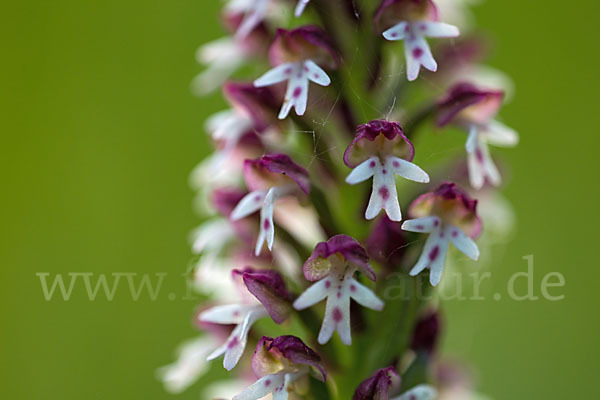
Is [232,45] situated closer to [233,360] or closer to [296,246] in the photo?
[296,246]

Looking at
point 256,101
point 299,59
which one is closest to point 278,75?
point 299,59

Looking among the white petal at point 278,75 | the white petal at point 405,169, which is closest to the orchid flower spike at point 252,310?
the white petal at point 405,169

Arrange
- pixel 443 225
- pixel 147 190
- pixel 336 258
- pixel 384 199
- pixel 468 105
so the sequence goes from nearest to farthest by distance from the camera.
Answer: pixel 384 199
pixel 336 258
pixel 443 225
pixel 468 105
pixel 147 190

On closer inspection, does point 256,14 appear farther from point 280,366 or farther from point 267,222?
point 280,366

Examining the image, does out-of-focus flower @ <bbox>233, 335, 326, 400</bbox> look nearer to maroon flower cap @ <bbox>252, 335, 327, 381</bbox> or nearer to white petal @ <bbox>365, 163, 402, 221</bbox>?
maroon flower cap @ <bbox>252, 335, 327, 381</bbox>

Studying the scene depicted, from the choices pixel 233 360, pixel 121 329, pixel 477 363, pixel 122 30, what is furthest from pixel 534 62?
pixel 233 360

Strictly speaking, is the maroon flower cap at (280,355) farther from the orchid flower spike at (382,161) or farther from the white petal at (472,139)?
the white petal at (472,139)
